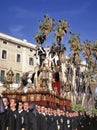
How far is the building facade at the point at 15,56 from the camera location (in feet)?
137

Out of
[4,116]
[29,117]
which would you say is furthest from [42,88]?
[4,116]

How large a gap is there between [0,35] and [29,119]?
32.5 meters

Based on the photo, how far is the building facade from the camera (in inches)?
1647

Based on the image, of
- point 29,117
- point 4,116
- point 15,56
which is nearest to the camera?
point 4,116

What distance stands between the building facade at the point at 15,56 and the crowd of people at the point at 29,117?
26355 millimetres

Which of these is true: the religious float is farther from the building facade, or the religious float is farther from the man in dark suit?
the building facade

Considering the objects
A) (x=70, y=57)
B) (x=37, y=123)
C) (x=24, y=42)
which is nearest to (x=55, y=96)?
(x=37, y=123)

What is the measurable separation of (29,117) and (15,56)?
34232mm

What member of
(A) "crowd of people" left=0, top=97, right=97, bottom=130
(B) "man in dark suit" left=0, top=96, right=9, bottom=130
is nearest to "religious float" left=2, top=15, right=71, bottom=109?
(A) "crowd of people" left=0, top=97, right=97, bottom=130

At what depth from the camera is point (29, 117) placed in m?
10.1

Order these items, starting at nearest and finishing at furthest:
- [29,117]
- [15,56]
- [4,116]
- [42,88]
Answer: [4,116]
[29,117]
[42,88]
[15,56]

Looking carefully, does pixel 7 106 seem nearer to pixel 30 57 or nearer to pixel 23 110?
pixel 23 110

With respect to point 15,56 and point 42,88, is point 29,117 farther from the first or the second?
Result: point 15,56

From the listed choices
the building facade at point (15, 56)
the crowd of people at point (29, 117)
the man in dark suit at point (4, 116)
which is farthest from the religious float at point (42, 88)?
the building facade at point (15, 56)
